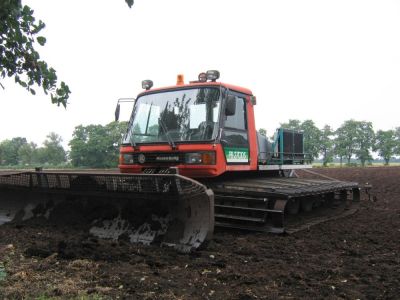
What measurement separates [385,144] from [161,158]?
8495 cm

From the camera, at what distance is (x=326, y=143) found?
77.4 meters

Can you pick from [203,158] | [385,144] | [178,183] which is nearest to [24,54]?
[178,183]

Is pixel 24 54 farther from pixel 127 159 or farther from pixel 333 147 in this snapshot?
pixel 333 147

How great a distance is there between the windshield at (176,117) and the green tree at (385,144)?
8399 centimetres

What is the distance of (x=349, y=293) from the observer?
151 inches

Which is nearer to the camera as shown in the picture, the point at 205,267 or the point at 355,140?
the point at 205,267

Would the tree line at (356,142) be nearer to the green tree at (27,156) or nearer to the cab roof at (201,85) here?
the green tree at (27,156)

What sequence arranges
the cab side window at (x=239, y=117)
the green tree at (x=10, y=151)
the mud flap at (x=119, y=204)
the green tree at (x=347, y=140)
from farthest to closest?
the green tree at (x=347, y=140)
the green tree at (x=10, y=151)
the cab side window at (x=239, y=117)
the mud flap at (x=119, y=204)

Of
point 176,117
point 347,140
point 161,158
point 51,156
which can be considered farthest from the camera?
point 347,140

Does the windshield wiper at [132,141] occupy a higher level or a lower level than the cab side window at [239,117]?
lower

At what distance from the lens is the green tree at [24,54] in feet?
10.6

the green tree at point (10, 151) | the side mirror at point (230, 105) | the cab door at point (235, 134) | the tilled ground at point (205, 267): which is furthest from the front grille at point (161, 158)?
the green tree at point (10, 151)

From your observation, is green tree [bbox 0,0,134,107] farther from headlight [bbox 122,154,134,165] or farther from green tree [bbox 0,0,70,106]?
headlight [bbox 122,154,134,165]

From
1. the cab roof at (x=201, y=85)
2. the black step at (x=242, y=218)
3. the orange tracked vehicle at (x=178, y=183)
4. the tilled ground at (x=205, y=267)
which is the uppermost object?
the cab roof at (x=201, y=85)
